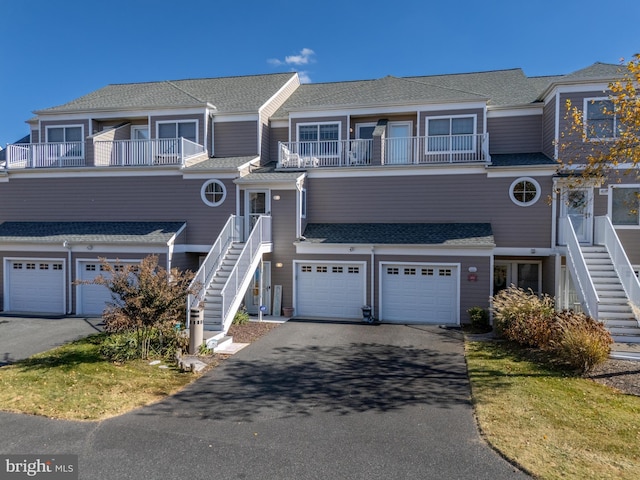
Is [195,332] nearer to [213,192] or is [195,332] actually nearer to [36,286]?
[213,192]

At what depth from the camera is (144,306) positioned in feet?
35.0

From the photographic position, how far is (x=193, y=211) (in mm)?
17594

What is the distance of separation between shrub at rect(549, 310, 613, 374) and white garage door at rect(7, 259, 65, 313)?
17.3 meters

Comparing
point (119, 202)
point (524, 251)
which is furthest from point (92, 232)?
point (524, 251)

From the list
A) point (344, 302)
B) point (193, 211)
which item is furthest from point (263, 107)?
point (344, 302)

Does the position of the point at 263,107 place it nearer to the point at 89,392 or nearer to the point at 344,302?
the point at 344,302

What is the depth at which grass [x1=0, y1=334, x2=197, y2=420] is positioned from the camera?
25.5ft

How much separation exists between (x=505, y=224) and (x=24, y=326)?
17.3 metres

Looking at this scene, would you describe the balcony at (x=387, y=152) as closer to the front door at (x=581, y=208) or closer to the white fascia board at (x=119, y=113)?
the front door at (x=581, y=208)

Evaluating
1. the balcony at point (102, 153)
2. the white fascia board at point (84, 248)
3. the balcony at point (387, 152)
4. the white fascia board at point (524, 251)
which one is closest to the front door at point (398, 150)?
the balcony at point (387, 152)

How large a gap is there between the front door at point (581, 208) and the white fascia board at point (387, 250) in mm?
3431

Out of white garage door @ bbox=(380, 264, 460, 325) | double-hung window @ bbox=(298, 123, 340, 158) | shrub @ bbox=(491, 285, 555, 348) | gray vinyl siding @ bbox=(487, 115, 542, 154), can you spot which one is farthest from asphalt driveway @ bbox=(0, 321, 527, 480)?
gray vinyl siding @ bbox=(487, 115, 542, 154)

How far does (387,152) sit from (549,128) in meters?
6.27

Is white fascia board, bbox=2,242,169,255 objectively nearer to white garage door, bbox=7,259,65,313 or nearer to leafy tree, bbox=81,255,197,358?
white garage door, bbox=7,259,65,313
